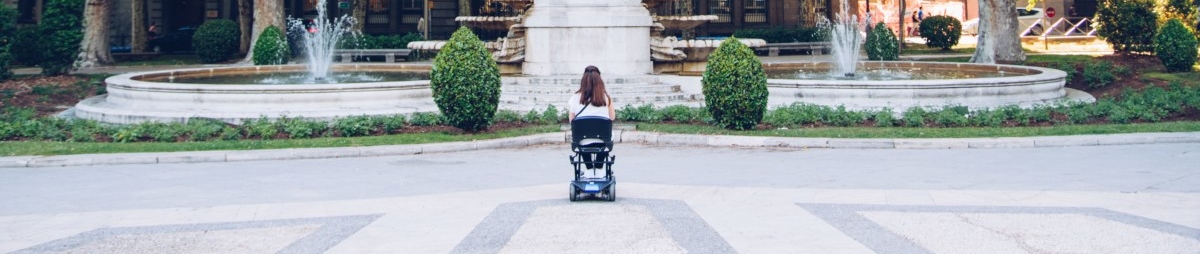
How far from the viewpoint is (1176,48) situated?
24.6 metres

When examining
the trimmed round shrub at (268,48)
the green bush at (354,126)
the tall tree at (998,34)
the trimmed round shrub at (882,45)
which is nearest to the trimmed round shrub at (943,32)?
the tall tree at (998,34)

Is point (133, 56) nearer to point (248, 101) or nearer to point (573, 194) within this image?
point (248, 101)

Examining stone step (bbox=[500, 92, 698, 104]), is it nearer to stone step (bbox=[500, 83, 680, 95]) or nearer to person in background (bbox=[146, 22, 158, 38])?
stone step (bbox=[500, 83, 680, 95])

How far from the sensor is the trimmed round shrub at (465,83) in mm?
15766

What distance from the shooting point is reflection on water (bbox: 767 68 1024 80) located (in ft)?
73.6

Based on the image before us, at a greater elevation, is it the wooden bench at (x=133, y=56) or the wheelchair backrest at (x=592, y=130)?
the wooden bench at (x=133, y=56)

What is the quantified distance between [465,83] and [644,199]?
5.91 m

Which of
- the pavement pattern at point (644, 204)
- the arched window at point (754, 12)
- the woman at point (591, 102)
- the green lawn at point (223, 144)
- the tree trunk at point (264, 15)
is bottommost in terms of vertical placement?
the pavement pattern at point (644, 204)

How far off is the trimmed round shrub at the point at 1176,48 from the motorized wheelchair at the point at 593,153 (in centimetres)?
1820

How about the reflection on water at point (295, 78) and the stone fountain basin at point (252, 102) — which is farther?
the reflection on water at point (295, 78)

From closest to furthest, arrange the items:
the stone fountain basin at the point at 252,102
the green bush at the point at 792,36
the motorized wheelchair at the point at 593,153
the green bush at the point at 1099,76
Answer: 1. the motorized wheelchair at the point at 593,153
2. the stone fountain basin at the point at 252,102
3. the green bush at the point at 1099,76
4. the green bush at the point at 792,36

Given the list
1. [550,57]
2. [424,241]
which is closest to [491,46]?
[550,57]

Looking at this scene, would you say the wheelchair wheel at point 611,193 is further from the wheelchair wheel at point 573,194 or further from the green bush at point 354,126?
the green bush at point 354,126

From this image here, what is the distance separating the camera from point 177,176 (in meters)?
12.7
